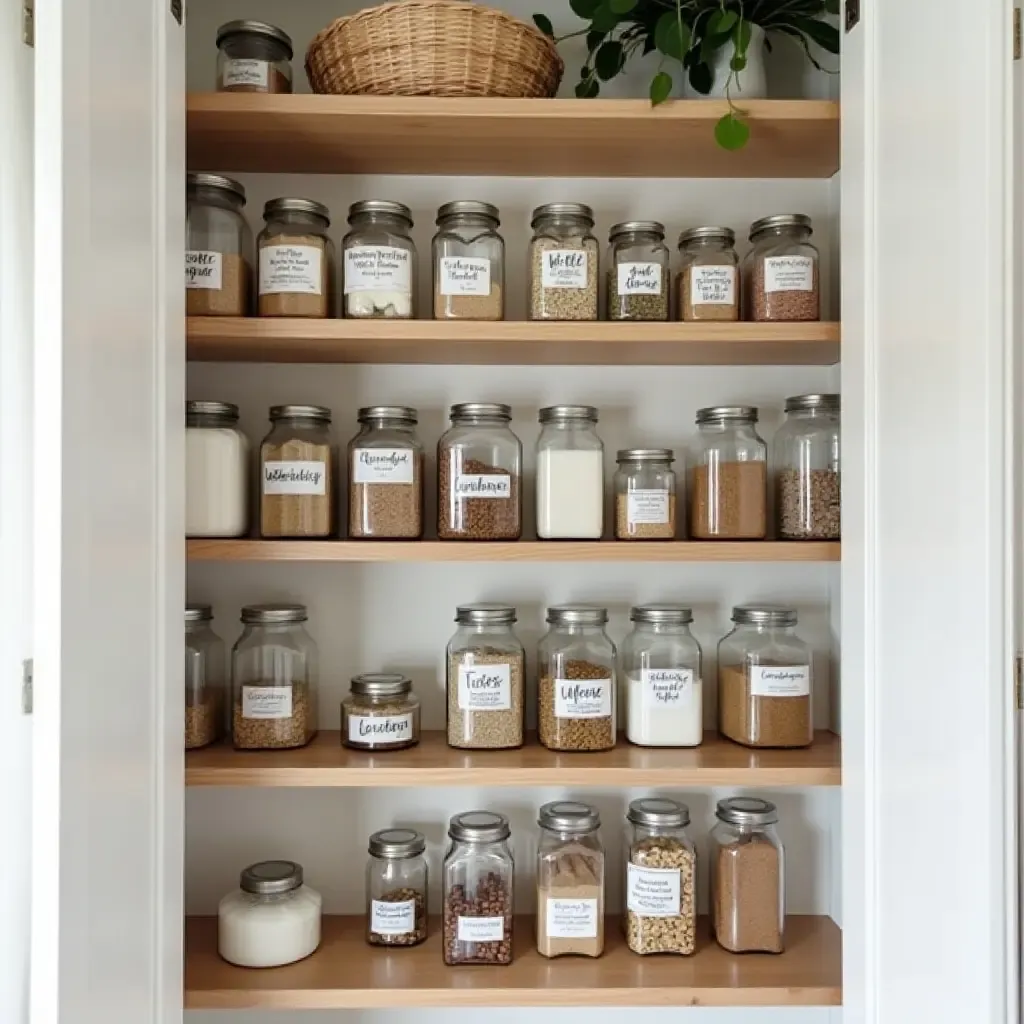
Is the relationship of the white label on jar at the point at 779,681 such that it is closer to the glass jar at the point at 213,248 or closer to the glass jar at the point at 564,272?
the glass jar at the point at 564,272

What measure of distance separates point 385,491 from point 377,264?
31 cm

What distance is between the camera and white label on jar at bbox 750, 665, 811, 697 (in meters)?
1.36

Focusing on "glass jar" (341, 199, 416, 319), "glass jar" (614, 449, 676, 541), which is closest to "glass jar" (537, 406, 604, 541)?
"glass jar" (614, 449, 676, 541)

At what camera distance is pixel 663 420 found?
1.52 m

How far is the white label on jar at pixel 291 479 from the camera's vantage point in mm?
1344

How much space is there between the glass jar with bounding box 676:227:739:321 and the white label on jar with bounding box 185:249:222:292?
2.10 feet

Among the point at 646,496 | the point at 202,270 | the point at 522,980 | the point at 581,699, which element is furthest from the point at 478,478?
the point at 522,980

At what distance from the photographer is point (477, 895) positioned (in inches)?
52.8

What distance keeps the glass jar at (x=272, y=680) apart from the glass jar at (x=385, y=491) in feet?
0.58

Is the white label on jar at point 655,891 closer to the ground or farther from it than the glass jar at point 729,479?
closer to the ground

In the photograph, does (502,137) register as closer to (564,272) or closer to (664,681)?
(564,272)

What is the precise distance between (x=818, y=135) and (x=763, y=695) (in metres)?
0.77

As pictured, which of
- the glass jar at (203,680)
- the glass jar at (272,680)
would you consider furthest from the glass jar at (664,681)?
the glass jar at (203,680)
